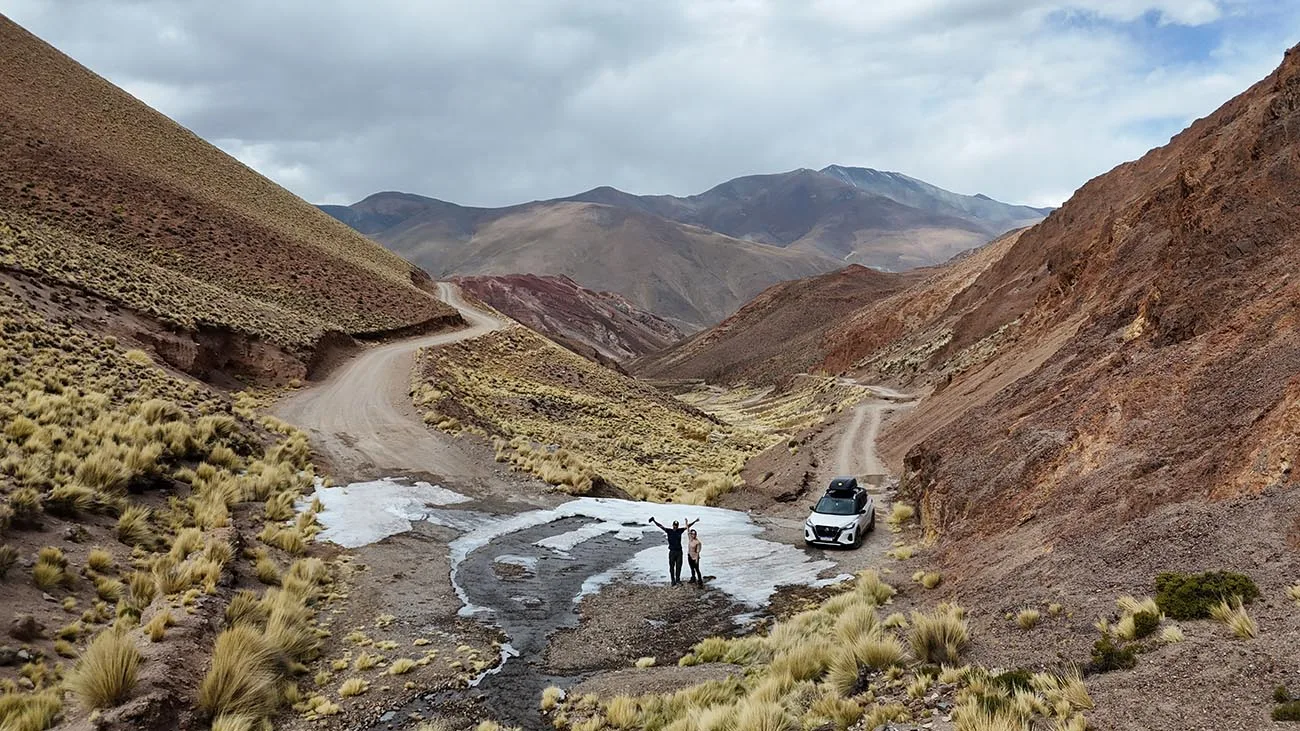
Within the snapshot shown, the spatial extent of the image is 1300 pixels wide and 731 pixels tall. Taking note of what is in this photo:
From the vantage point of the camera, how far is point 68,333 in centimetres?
2114

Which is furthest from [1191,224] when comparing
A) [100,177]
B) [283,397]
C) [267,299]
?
[100,177]

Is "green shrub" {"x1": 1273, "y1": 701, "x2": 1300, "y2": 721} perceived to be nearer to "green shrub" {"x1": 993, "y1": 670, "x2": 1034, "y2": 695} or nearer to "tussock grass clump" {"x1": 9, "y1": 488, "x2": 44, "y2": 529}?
"green shrub" {"x1": 993, "y1": 670, "x2": 1034, "y2": 695}

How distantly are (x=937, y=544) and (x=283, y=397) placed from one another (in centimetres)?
2566

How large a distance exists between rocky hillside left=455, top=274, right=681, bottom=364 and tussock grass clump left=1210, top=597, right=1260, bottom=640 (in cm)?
13820

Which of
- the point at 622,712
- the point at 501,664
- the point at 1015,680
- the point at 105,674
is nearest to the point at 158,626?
the point at 105,674

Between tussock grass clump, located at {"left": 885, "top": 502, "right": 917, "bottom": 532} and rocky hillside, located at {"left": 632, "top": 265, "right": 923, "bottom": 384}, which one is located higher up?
rocky hillside, located at {"left": 632, "top": 265, "right": 923, "bottom": 384}

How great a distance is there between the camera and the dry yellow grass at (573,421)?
2634 cm

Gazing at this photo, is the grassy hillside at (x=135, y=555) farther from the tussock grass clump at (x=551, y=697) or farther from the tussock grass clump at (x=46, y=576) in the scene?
the tussock grass clump at (x=551, y=697)

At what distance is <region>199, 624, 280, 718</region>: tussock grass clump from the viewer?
25.6 ft

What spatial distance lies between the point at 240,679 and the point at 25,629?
8.52 feet

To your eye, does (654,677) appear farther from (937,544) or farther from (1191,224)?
(1191,224)

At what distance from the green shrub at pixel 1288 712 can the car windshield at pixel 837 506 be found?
11.7 metres

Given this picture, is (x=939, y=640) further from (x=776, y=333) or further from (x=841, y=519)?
(x=776, y=333)

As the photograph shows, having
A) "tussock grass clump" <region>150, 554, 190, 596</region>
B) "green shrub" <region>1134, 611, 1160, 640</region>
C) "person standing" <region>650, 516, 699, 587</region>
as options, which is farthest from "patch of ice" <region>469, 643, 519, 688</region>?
"green shrub" <region>1134, 611, 1160, 640</region>
